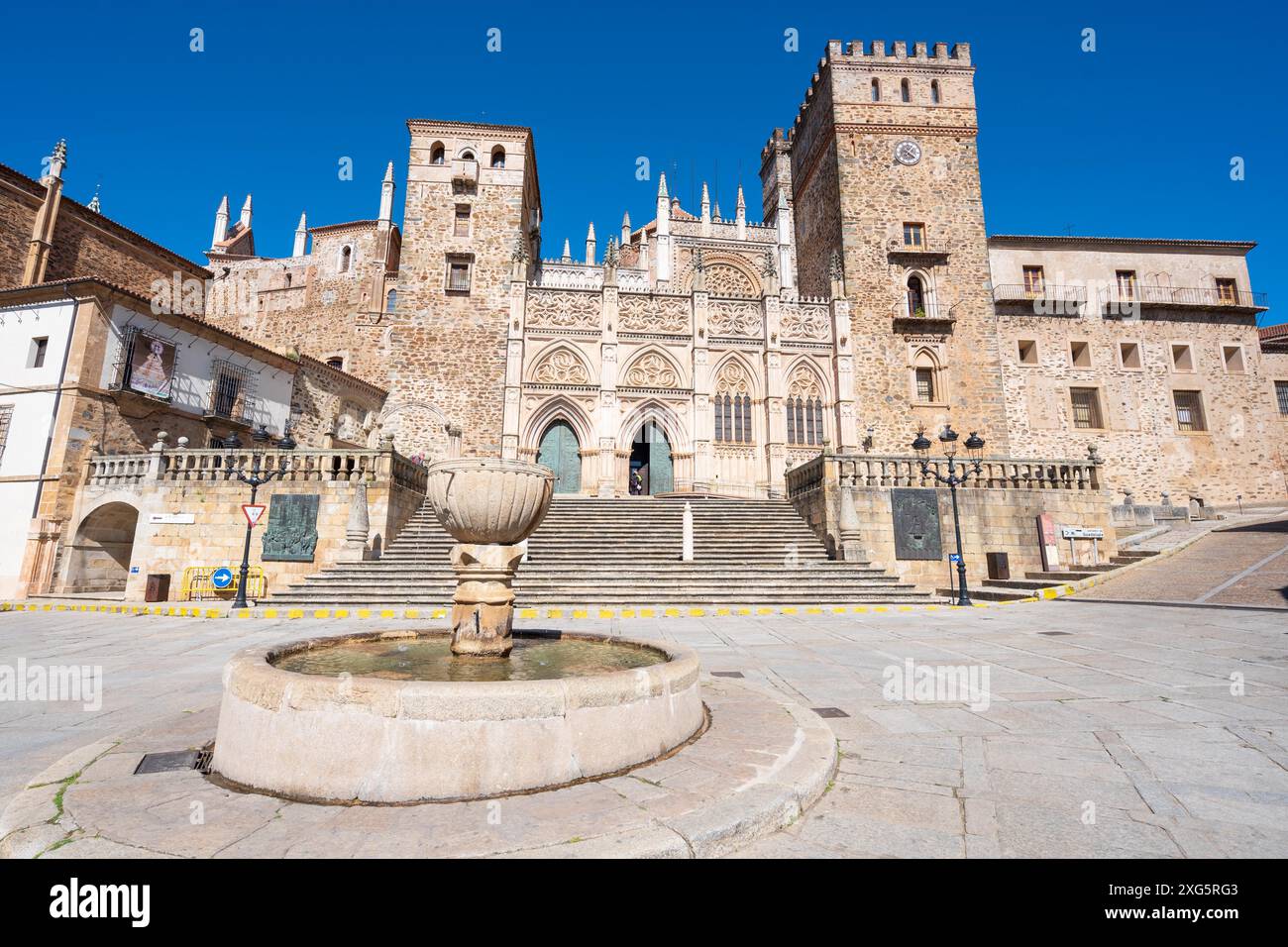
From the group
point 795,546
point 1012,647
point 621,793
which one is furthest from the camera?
point 795,546

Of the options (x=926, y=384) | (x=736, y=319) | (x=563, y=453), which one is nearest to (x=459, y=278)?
(x=563, y=453)

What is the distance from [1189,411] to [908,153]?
1831cm

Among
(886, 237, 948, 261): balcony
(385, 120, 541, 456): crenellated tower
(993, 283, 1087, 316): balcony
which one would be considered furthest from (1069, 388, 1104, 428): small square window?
(385, 120, 541, 456): crenellated tower

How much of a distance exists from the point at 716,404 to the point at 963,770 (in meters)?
22.5

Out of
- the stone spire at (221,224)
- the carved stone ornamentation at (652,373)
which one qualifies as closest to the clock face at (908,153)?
the carved stone ornamentation at (652,373)

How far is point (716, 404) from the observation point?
82.5ft

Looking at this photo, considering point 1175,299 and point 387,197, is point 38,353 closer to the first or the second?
point 387,197

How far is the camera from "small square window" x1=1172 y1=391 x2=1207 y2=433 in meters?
27.1

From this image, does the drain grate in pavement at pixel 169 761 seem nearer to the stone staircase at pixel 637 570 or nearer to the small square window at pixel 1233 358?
the stone staircase at pixel 637 570

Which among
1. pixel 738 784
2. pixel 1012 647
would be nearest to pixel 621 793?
pixel 738 784

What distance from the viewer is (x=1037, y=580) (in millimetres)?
14719

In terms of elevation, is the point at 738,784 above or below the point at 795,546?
below
